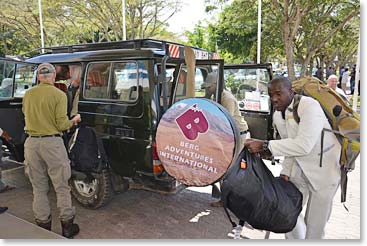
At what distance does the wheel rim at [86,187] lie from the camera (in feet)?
12.2

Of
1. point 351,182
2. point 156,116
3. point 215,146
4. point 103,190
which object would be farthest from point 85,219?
point 351,182

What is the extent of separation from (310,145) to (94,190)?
2533mm

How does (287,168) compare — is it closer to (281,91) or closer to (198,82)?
(281,91)

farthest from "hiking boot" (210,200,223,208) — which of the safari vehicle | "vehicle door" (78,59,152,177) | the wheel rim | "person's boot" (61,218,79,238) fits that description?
"person's boot" (61,218,79,238)

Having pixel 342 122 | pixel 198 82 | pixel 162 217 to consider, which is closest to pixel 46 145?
pixel 162 217

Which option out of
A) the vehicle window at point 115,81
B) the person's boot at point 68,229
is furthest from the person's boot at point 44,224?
the vehicle window at point 115,81

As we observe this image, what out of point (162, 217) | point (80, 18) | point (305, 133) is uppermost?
point (80, 18)

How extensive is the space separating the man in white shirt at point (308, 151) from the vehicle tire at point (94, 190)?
1.95m

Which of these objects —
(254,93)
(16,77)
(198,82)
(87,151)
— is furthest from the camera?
(16,77)

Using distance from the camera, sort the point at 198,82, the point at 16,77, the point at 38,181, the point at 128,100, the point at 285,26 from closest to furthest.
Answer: the point at 38,181 < the point at 128,100 < the point at 198,82 < the point at 16,77 < the point at 285,26

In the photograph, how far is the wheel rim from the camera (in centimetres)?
371

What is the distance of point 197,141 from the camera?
2441mm

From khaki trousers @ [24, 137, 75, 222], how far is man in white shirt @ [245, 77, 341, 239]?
1.92 meters

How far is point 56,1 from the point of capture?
554 inches
